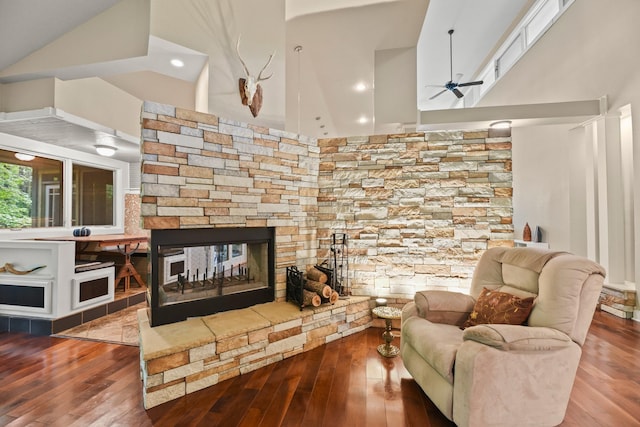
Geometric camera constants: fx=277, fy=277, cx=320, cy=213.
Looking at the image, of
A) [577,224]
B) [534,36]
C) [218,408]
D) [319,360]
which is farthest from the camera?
[534,36]

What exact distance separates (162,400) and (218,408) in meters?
0.39

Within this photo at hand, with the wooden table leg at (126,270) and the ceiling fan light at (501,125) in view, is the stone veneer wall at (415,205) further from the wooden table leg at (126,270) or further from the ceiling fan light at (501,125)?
the wooden table leg at (126,270)

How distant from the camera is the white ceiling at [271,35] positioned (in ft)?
8.53

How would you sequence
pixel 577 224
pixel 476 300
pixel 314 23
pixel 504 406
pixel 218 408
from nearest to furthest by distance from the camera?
pixel 504 406 → pixel 218 408 → pixel 476 300 → pixel 314 23 → pixel 577 224

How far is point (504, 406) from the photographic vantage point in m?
1.44

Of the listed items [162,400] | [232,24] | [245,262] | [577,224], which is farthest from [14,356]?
[577,224]

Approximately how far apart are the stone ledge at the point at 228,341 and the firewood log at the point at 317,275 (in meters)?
0.26

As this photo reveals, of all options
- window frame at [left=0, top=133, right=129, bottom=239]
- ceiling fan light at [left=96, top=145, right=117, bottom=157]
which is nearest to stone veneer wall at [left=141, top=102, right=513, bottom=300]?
ceiling fan light at [left=96, top=145, right=117, bottom=157]

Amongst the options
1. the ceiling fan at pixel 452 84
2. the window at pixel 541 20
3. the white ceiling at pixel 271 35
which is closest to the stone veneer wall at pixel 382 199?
the white ceiling at pixel 271 35

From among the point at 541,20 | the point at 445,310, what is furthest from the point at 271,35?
the point at 541,20

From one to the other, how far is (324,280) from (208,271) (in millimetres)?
1156

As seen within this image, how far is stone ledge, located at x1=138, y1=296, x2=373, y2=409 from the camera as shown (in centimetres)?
184

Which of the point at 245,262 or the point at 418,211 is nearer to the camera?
the point at 245,262

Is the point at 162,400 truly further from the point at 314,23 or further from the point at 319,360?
the point at 314,23
